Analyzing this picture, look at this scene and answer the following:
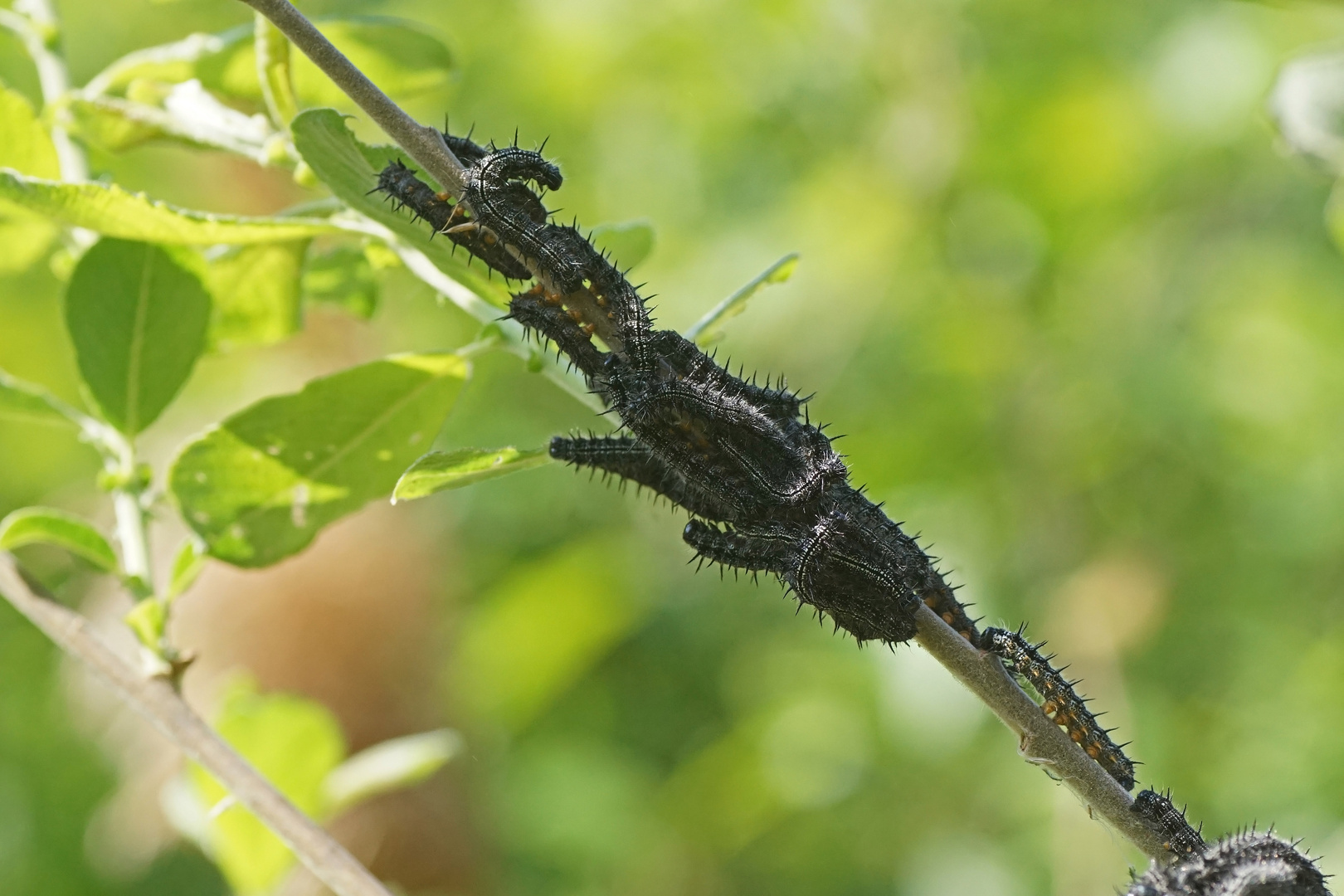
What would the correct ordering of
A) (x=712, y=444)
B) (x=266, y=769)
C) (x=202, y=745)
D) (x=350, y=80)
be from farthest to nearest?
(x=266, y=769)
(x=202, y=745)
(x=712, y=444)
(x=350, y=80)

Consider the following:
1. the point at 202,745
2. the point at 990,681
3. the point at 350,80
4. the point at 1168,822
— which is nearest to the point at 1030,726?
the point at 990,681

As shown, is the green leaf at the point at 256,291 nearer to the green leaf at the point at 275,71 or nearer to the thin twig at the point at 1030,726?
the green leaf at the point at 275,71

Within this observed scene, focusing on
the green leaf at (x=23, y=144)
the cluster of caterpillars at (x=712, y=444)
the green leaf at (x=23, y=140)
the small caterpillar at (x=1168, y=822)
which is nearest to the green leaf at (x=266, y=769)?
the green leaf at (x=23, y=144)

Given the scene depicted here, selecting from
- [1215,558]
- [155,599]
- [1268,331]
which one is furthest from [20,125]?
[1215,558]

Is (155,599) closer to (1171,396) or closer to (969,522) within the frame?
(969,522)

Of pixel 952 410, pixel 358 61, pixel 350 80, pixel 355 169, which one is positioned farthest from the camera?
pixel 952 410

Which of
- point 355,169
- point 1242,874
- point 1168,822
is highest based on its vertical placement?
point 355,169

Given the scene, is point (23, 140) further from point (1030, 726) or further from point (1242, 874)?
point (1242, 874)

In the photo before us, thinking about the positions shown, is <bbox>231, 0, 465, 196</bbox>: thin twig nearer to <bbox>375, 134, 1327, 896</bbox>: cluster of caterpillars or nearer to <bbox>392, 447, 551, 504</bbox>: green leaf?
<bbox>375, 134, 1327, 896</bbox>: cluster of caterpillars
